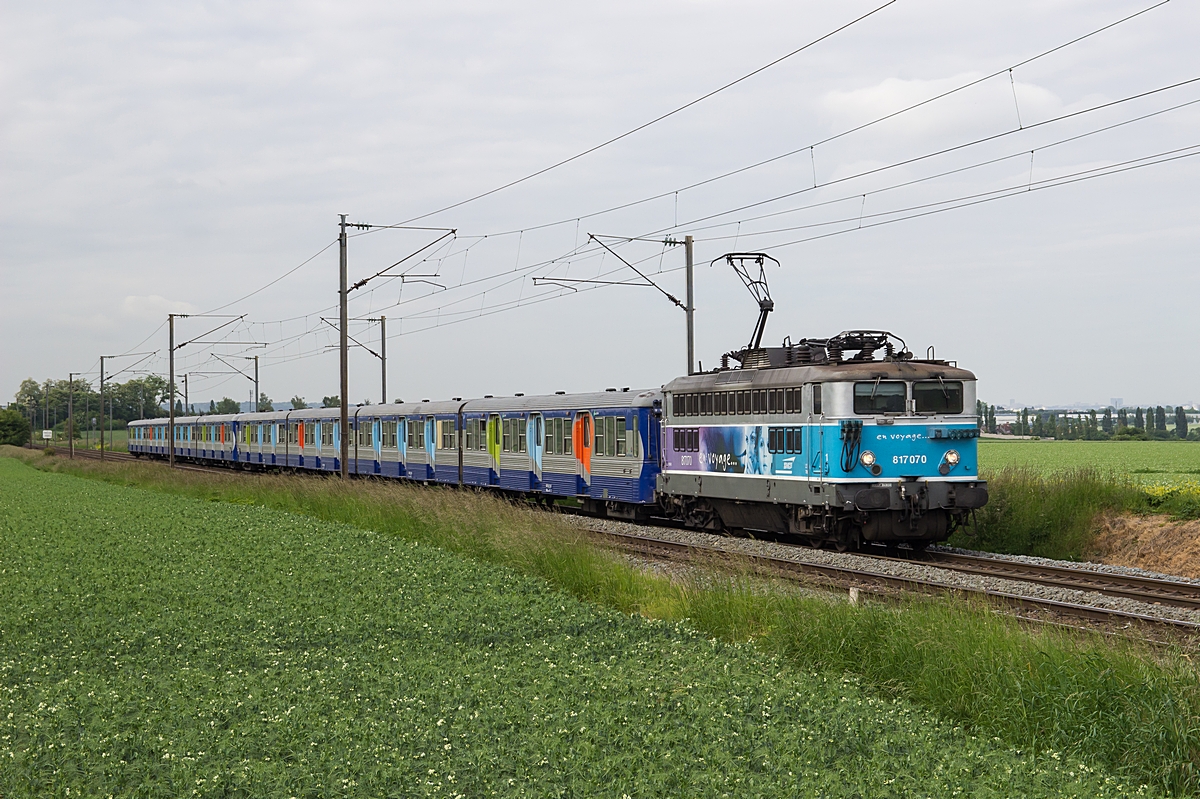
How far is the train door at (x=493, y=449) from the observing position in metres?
32.8

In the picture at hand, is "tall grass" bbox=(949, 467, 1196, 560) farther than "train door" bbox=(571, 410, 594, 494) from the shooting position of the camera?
No

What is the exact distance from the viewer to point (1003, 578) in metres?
16.5

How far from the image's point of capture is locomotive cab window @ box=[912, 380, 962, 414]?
19578 millimetres

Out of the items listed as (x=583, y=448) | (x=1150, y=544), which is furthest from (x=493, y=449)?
(x=1150, y=544)

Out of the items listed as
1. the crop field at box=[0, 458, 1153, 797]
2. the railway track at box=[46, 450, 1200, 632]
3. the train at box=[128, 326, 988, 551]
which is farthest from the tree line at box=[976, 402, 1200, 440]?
the crop field at box=[0, 458, 1153, 797]

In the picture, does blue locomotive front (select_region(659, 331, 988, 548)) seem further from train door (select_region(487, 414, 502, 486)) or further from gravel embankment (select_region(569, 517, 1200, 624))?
train door (select_region(487, 414, 502, 486))

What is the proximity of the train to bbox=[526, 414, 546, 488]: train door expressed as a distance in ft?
0.16

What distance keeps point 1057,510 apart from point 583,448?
437 inches

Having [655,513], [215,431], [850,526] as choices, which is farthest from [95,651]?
[215,431]

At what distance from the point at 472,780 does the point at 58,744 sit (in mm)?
3270

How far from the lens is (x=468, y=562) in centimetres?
1622

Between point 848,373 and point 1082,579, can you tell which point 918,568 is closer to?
point 1082,579

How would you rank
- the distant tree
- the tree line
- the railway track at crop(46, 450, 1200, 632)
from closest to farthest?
the railway track at crop(46, 450, 1200, 632) → the tree line → the distant tree

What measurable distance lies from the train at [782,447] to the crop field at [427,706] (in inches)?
275
